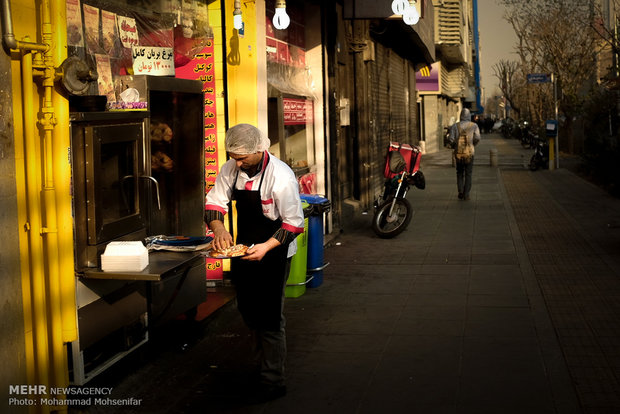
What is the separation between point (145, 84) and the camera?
654 centimetres

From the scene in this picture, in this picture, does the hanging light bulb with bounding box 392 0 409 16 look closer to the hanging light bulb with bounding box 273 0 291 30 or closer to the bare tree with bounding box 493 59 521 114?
the hanging light bulb with bounding box 273 0 291 30

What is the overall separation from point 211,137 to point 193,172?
0.82 metres

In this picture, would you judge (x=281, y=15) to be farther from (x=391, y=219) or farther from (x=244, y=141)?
(x=244, y=141)

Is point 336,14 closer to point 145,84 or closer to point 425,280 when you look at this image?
point 425,280

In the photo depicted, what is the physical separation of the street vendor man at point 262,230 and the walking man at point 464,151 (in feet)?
39.8

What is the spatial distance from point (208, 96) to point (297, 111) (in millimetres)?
3426

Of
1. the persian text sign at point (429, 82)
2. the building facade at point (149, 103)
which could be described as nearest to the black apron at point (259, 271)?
the building facade at point (149, 103)

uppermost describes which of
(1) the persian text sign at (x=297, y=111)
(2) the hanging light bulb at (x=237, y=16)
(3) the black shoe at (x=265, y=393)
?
(2) the hanging light bulb at (x=237, y=16)

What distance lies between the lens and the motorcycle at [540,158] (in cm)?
2680

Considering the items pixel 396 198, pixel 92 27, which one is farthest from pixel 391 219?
pixel 92 27

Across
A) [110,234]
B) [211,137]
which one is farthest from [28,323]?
[211,137]

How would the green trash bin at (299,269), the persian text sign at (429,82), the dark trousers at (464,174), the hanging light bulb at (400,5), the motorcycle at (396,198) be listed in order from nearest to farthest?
the green trash bin at (299,269) < the hanging light bulb at (400,5) < the motorcycle at (396,198) < the dark trousers at (464,174) < the persian text sign at (429,82)

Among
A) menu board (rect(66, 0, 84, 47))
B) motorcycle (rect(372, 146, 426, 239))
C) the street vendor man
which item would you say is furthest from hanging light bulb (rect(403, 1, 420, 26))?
the street vendor man

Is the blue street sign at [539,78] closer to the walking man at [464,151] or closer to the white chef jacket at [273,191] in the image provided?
the walking man at [464,151]
